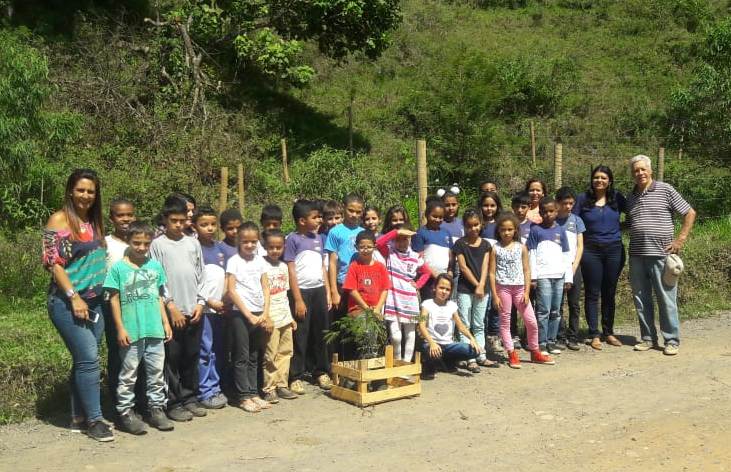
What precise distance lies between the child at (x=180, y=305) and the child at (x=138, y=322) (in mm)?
162

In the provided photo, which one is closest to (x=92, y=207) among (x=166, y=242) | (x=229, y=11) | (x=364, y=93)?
(x=166, y=242)

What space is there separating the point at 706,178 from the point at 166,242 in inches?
456

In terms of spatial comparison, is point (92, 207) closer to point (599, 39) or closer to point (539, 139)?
point (539, 139)

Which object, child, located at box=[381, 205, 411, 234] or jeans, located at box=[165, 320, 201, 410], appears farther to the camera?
child, located at box=[381, 205, 411, 234]

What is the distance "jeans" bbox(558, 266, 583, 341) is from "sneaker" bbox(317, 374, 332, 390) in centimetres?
245

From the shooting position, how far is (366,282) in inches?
230

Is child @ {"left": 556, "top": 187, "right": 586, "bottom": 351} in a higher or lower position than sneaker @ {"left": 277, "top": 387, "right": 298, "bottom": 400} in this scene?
higher

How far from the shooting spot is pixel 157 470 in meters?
4.22

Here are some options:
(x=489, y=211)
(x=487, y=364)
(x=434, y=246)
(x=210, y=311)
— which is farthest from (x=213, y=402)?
(x=489, y=211)

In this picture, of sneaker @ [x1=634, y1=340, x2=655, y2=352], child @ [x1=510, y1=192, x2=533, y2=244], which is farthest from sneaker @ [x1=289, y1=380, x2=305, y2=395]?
sneaker @ [x1=634, y1=340, x2=655, y2=352]

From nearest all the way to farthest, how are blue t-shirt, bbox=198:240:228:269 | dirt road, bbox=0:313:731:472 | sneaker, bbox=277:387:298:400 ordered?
dirt road, bbox=0:313:731:472
blue t-shirt, bbox=198:240:228:269
sneaker, bbox=277:387:298:400

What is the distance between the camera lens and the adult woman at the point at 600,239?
705cm

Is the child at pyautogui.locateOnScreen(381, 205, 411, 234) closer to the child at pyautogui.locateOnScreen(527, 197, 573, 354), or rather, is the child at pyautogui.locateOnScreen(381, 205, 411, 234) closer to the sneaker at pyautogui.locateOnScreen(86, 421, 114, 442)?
the child at pyautogui.locateOnScreen(527, 197, 573, 354)

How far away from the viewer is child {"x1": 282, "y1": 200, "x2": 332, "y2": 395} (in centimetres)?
581
